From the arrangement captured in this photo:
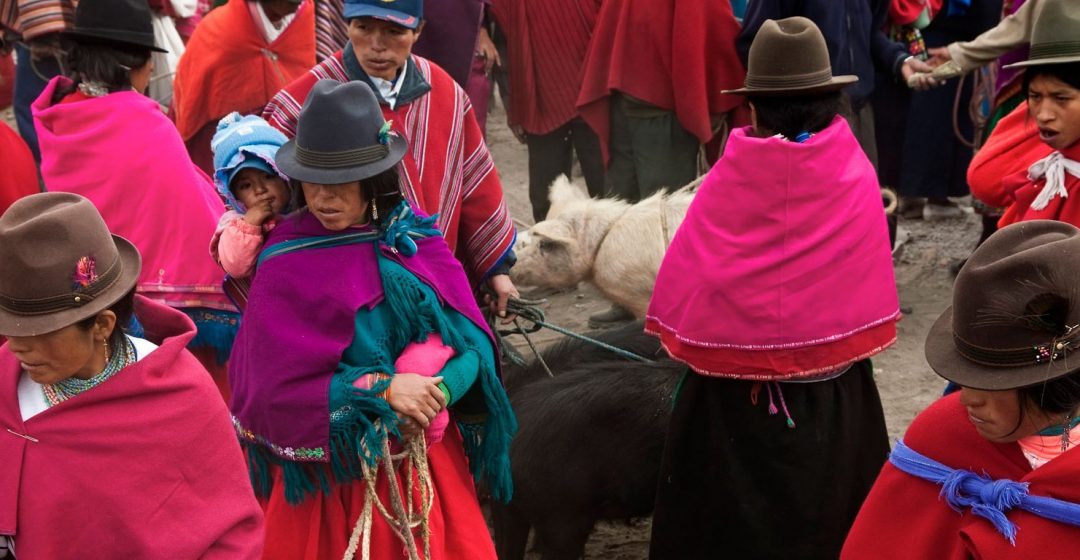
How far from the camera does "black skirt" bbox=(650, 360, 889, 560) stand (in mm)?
3904

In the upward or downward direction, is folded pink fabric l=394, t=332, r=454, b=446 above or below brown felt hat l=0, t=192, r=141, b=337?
below

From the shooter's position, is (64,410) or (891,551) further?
(891,551)

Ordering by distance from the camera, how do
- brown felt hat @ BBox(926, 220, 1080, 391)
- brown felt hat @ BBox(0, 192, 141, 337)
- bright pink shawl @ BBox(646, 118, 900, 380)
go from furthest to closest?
1. bright pink shawl @ BBox(646, 118, 900, 380)
2. brown felt hat @ BBox(0, 192, 141, 337)
3. brown felt hat @ BBox(926, 220, 1080, 391)

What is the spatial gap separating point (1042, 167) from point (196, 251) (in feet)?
9.10

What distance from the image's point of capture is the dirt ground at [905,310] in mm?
5395

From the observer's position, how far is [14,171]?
454 centimetres

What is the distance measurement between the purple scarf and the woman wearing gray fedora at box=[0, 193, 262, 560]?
0.44 metres

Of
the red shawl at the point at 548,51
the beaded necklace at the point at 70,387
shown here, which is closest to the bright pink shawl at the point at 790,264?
the beaded necklace at the point at 70,387

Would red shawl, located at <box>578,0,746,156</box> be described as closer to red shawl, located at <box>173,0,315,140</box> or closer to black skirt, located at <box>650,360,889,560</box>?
red shawl, located at <box>173,0,315,140</box>

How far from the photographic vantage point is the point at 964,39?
312 inches

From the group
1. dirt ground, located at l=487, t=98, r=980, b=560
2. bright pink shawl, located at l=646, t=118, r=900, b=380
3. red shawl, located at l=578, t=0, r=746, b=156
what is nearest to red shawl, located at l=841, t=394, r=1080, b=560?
bright pink shawl, located at l=646, t=118, r=900, b=380

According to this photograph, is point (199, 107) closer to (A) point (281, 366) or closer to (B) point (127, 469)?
(A) point (281, 366)

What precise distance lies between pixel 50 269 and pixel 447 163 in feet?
6.27

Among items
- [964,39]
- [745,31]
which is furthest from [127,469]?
[964,39]
